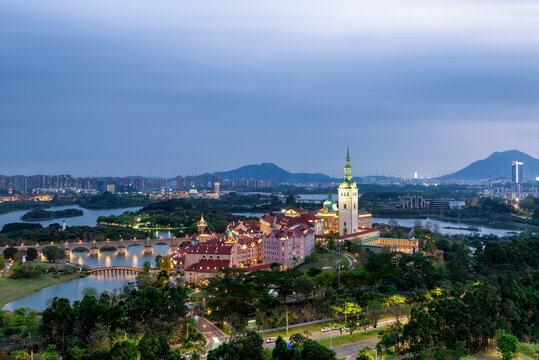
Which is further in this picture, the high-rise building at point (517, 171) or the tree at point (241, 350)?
the high-rise building at point (517, 171)

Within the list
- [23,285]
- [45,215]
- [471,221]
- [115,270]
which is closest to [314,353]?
[23,285]

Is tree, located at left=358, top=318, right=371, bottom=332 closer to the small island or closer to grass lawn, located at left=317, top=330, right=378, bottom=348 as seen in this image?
grass lawn, located at left=317, top=330, right=378, bottom=348

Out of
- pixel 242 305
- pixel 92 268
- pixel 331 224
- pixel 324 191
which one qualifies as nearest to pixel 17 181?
pixel 324 191

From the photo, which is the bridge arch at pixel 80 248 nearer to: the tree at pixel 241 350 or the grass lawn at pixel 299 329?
the grass lawn at pixel 299 329

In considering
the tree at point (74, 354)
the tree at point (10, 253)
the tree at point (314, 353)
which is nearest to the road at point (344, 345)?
the tree at point (314, 353)

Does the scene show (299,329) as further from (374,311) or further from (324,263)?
(324,263)

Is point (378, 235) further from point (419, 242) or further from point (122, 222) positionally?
point (122, 222)
